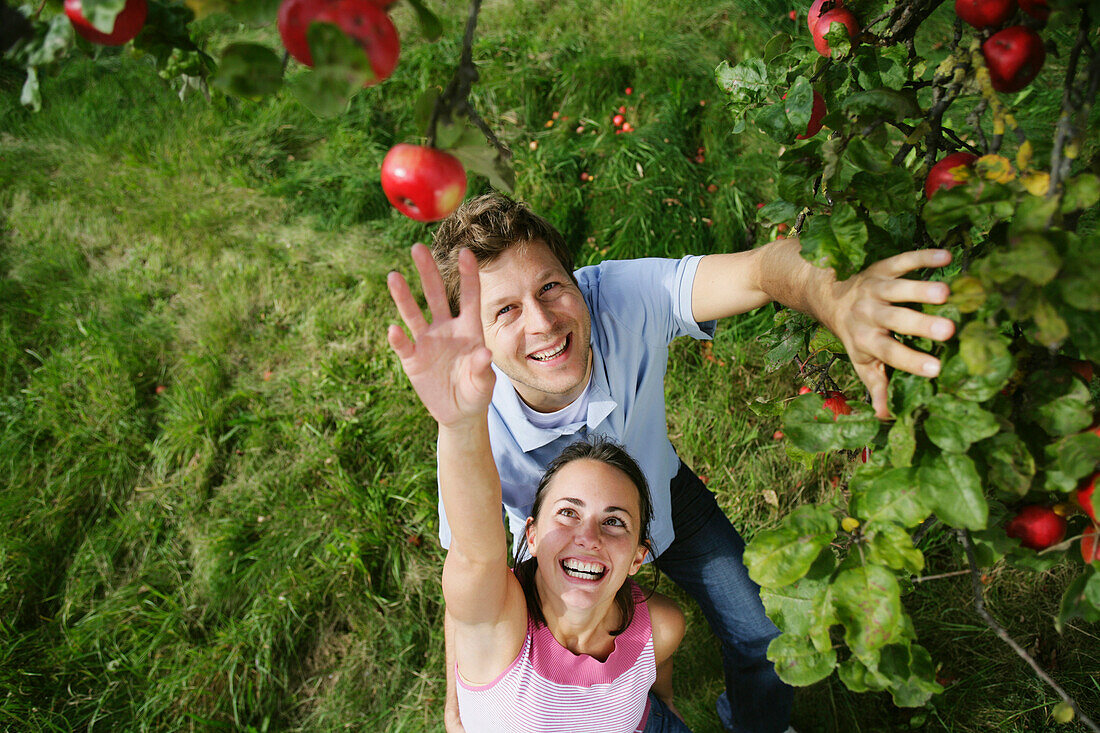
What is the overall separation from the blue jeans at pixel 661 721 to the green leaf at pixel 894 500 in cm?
146

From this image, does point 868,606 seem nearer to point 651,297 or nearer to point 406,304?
point 406,304

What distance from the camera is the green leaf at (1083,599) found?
79 centimetres

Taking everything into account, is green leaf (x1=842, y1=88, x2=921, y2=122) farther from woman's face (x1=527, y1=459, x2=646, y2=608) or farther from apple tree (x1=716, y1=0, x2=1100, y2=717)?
woman's face (x1=527, y1=459, x2=646, y2=608)

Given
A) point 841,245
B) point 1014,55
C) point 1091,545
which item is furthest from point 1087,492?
point 1014,55

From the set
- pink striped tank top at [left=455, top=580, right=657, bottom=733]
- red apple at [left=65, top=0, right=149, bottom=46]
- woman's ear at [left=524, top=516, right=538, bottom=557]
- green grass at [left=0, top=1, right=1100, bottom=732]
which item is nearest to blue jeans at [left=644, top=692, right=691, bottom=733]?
pink striped tank top at [left=455, top=580, right=657, bottom=733]

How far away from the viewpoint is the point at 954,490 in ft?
2.51

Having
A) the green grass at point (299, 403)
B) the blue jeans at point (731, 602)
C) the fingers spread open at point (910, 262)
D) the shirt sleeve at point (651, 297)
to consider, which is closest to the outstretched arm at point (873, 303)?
the fingers spread open at point (910, 262)

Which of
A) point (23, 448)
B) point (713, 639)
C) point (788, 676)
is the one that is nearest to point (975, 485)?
point (788, 676)

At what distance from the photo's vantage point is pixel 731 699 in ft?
7.36

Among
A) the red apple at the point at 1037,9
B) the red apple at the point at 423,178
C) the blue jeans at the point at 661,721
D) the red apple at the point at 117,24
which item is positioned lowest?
the blue jeans at the point at 661,721

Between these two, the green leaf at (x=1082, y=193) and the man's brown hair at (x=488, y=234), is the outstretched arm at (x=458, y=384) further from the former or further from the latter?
the green leaf at (x=1082, y=193)

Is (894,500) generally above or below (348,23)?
below

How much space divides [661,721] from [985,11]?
6.22ft

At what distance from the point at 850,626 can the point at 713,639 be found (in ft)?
6.23
